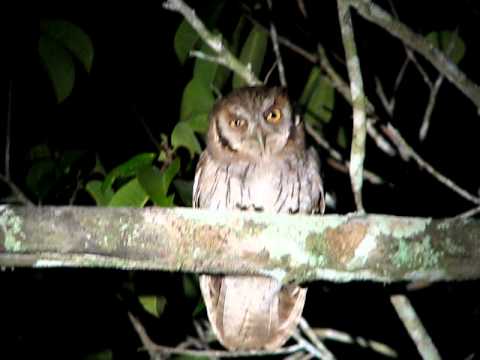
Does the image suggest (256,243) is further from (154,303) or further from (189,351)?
(189,351)

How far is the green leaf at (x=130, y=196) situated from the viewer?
1906 mm

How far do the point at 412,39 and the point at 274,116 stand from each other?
65 cm

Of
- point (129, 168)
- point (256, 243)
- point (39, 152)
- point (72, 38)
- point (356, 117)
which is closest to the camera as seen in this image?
point (256, 243)

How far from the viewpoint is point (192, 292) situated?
229 cm

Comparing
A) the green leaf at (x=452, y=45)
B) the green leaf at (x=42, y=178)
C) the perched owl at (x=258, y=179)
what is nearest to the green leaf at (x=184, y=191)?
the perched owl at (x=258, y=179)

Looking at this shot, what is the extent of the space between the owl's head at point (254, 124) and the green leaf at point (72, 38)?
54 centimetres

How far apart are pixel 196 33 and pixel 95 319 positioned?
1.27m

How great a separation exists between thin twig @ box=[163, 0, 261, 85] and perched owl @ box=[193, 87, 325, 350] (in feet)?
0.42

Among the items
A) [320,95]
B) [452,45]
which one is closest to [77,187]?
[320,95]

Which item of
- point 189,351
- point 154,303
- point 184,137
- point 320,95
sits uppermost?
point 320,95

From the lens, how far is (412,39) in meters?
1.88

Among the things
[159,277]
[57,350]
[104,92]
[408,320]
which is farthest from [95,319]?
[408,320]

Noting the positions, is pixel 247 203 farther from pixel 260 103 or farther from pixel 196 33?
pixel 196 33

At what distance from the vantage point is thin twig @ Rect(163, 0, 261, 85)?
1.98 meters
